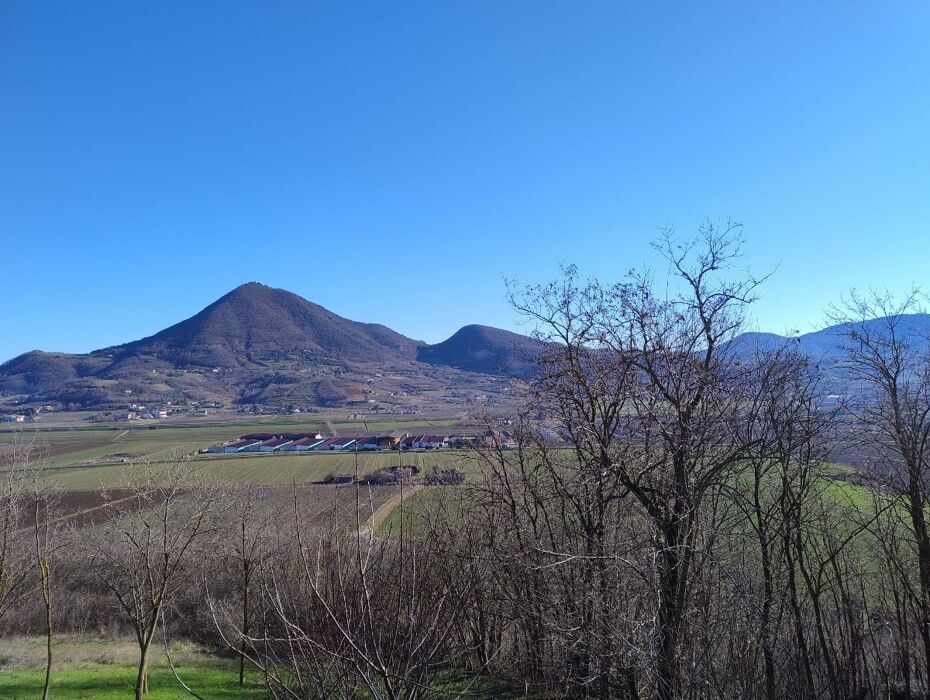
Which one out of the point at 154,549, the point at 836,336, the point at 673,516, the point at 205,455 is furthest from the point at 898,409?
the point at 205,455

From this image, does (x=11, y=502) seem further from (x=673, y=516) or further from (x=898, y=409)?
(x=898, y=409)

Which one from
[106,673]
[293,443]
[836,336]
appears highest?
[836,336]

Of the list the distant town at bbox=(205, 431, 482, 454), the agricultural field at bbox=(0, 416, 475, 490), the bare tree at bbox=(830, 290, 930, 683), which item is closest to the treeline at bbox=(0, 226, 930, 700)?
the bare tree at bbox=(830, 290, 930, 683)

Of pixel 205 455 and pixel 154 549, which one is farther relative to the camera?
pixel 205 455

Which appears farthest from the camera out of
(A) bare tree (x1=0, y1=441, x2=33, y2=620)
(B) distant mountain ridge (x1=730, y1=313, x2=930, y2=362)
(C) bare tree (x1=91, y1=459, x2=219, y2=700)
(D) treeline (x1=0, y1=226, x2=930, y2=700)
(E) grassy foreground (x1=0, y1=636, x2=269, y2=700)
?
(E) grassy foreground (x1=0, y1=636, x2=269, y2=700)

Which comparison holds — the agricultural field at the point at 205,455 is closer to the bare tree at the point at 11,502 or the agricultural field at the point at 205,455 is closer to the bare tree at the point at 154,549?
the bare tree at the point at 154,549

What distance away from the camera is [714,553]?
855 cm

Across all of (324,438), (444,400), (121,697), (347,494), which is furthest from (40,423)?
(121,697)

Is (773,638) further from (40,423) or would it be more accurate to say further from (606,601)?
(40,423)

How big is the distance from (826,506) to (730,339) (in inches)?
286

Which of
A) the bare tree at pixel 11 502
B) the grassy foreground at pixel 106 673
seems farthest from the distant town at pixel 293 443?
the bare tree at pixel 11 502

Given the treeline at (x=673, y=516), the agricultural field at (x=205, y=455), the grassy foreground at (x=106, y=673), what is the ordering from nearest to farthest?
1. the treeline at (x=673, y=516)
2. the grassy foreground at (x=106, y=673)
3. the agricultural field at (x=205, y=455)

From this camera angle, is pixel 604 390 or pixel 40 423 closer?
pixel 604 390

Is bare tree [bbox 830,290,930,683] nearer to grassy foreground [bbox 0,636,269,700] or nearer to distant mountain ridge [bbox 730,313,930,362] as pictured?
distant mountain ridge [bbox 730,313,930,362]
